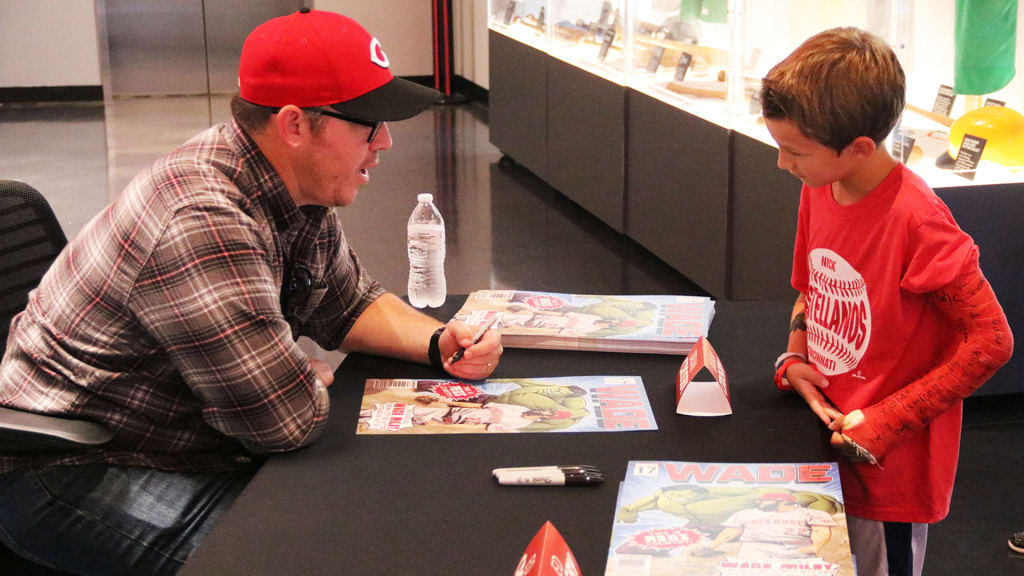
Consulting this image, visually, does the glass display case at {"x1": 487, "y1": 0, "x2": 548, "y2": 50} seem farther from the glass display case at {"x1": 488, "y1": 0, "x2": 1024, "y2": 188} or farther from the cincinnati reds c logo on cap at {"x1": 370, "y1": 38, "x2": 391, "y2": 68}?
the cincinnati reds c logo on cap at {"x1": 370, "y1": 38, "x2": 391, "y2": 68}

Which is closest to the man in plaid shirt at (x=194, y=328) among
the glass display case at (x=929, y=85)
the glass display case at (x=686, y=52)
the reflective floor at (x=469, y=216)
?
the reflective floor at (x=469, y=216)

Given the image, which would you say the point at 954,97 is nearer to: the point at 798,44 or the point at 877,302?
the point at 798,44

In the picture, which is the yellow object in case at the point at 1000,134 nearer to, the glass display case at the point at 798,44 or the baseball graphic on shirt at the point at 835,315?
the glass display case at the point at 798,44

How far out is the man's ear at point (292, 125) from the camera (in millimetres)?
1476

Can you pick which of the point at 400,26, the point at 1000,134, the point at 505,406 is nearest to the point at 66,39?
the point at 400,26

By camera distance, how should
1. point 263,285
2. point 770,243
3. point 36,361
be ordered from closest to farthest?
point 263,285 → point 36,361 → point 770,243

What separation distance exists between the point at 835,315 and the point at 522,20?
4.94 metres

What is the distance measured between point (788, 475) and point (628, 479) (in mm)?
191

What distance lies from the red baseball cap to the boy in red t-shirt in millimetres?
545

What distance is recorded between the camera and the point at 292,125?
1.50 m

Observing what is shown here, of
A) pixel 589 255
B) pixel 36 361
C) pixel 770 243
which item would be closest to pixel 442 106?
pixel 589 255

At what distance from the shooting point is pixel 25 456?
1.46 m

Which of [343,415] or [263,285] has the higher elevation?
[263,285]

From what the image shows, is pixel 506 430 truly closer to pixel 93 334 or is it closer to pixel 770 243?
pixel 93 334
